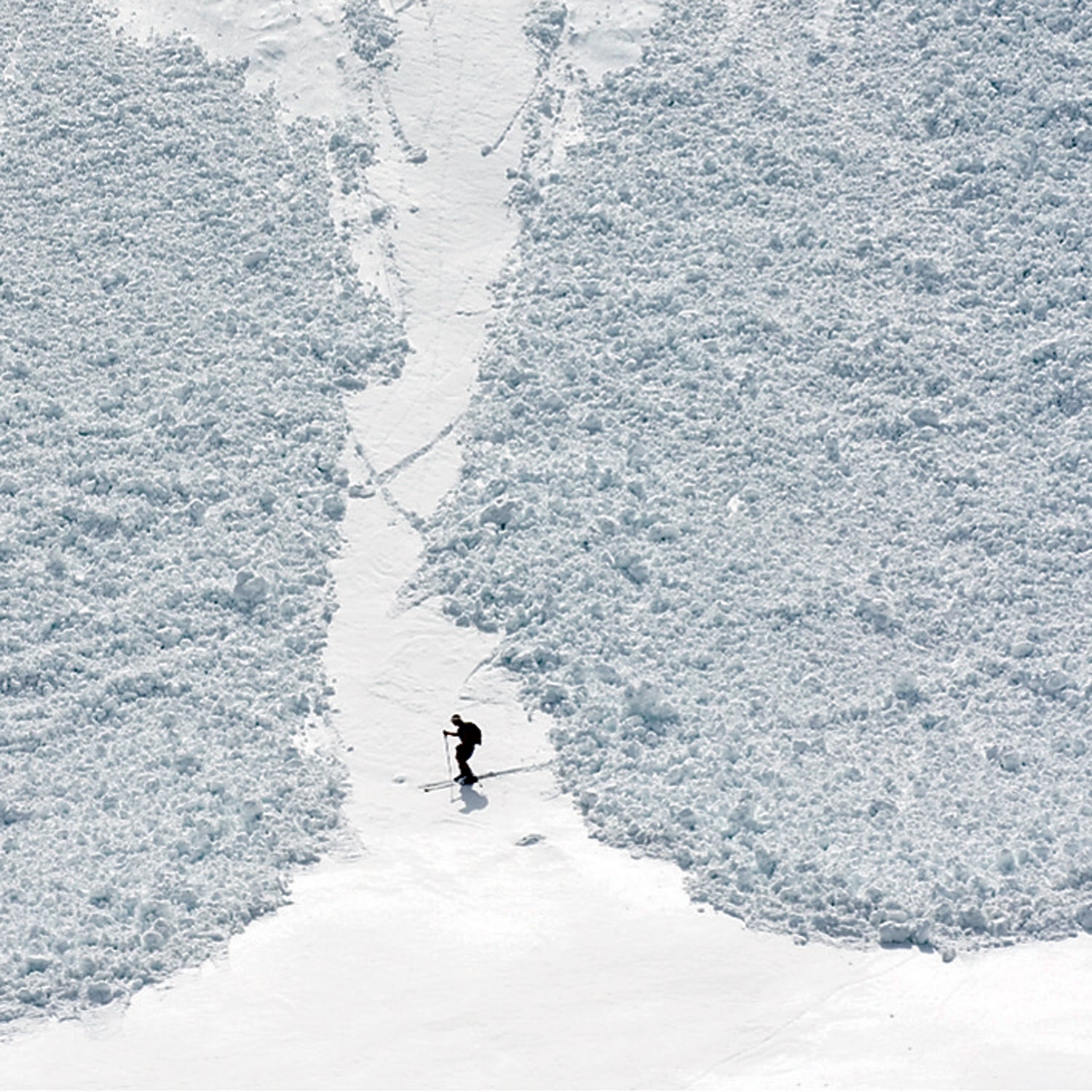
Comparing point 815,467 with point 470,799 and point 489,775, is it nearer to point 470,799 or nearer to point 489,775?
point 489,775

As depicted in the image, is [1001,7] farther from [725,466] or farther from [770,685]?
[770,685]

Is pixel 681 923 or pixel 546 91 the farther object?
pixel 546 91

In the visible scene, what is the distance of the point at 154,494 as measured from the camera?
25.4m

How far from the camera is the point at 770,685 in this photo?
23.2 meters

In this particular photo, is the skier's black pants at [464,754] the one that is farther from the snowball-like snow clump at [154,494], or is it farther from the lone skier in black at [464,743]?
the snowball-like snow clump at [154,494]

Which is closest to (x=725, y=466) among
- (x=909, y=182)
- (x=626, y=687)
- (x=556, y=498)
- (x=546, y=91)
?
(x=556, y=498)

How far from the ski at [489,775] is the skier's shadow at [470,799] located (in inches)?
3.3

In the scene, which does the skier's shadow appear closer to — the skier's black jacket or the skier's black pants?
the skier's black pants

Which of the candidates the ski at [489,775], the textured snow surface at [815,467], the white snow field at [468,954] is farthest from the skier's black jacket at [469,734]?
the textured snow surface at [815,467]

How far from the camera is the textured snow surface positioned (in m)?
21.8

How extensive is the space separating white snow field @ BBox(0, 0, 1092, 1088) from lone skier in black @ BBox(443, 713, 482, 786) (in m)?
0.22

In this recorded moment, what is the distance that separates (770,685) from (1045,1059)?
5316 mm

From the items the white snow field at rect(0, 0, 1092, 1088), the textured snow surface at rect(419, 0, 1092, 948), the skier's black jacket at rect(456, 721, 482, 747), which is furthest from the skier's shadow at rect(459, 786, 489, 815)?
the textured snow surface at rect(419, 0, 1092, 948)

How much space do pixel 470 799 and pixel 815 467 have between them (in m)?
5.79
